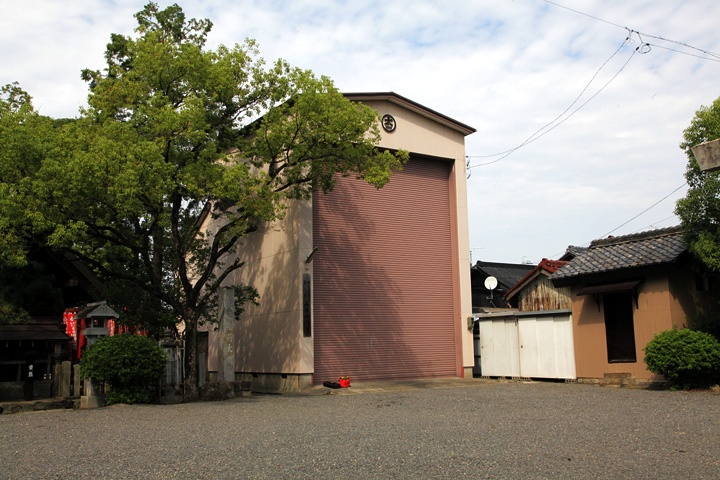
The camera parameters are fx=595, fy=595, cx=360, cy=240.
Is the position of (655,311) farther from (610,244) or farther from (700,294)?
(610,244)

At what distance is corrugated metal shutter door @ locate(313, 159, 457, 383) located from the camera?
18.5m

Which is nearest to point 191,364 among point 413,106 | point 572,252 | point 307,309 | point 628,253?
point 307,309

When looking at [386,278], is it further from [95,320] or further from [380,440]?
[380,440]

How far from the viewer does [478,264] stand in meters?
29.7

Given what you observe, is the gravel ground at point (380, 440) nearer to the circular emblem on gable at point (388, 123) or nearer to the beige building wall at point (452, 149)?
the beige building wall at point (452, 149)

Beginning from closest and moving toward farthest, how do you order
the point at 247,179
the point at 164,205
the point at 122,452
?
1. the point at 122,452
2. the point at 247,179
3. the point at 164,205

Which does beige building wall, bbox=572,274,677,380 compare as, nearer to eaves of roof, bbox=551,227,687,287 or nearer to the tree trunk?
eaves of roof, bbox=551,227,687,287

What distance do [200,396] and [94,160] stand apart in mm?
6226

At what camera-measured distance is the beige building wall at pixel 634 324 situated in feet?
50.1

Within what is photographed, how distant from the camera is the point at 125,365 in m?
13.1

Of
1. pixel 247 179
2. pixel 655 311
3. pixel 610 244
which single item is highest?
pixel 247 179

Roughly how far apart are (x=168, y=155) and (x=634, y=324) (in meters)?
12.9

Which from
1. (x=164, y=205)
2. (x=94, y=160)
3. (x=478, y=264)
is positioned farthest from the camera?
(x=478, y=264)

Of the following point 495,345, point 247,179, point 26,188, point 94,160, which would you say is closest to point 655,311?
point 495,345
